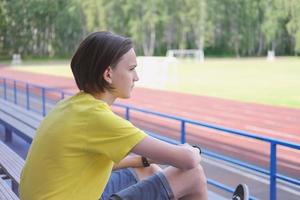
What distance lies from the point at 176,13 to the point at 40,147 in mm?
71295

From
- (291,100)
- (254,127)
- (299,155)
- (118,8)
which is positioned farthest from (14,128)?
(118,8)

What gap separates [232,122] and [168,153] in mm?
11497

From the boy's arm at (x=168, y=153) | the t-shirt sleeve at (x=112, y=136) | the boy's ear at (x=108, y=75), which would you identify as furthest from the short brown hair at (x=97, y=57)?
the boy's arm at (x=168, y=153)

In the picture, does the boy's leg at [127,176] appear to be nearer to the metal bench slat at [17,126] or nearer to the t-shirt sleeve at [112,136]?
the t-shirt sleeve at [112,136]

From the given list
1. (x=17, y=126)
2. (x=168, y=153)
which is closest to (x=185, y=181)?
(x=168, y=153)

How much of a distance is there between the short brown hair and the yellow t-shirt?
0.07m

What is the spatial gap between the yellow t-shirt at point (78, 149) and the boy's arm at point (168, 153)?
0.05 m

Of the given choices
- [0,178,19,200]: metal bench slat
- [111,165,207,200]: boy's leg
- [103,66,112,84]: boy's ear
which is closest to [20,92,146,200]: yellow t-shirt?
[103,66,112,84]: boy's ear

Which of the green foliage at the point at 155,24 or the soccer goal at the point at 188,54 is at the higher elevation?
the green foliage at the point at 155,24

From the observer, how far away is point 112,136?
214cm

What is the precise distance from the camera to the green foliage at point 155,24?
2753 inches

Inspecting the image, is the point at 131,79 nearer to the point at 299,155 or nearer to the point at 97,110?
the point at 97,110

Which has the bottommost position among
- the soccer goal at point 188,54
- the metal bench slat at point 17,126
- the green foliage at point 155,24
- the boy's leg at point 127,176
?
the soccer goal at point 188,54

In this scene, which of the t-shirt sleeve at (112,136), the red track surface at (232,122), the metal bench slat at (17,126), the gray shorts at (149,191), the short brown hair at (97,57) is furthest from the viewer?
the red track surface at (232,122)
